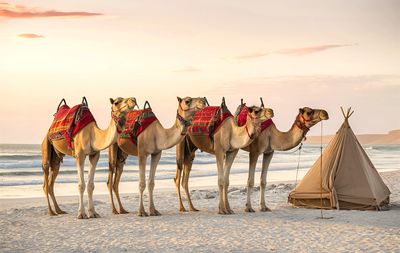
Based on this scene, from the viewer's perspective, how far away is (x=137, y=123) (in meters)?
13.8

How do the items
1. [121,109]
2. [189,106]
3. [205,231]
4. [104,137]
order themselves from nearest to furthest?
1. [205,231]
2. [121,109]
3. [104,137]
4. [189,106]

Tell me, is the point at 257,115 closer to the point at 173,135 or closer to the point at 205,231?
the point at 173,135

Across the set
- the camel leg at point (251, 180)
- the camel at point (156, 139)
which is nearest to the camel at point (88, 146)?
the camel at point (156, 139)

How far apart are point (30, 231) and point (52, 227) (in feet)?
1.57

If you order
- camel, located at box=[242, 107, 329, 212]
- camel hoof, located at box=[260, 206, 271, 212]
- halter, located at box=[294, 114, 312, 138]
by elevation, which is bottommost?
camel hoof, located at box=[260, 206, 271, 212]

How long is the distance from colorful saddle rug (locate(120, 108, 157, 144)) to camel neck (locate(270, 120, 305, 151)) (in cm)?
267

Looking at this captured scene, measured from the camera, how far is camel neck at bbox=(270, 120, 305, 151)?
1466 cm

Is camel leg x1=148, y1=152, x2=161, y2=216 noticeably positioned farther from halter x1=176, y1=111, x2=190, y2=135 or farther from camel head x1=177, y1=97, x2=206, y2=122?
camel head x1=177, y1=97, x2=206, y2=122

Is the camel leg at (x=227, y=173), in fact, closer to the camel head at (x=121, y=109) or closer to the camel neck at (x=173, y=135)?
the camel neck at (x=173, y=135)

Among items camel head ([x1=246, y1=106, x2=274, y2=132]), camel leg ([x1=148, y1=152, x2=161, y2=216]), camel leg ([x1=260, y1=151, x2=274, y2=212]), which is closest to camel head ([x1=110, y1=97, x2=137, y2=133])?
camel leg ([x1=148, y1=152, x2=161, y2=216])

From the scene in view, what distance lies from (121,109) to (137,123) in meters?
0.95

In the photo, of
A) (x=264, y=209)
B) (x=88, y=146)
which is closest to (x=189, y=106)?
(x=88, y=146)

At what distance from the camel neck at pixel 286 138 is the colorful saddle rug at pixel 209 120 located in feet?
3.56

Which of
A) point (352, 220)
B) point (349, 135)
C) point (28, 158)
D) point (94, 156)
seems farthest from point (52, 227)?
point (28, 158)
